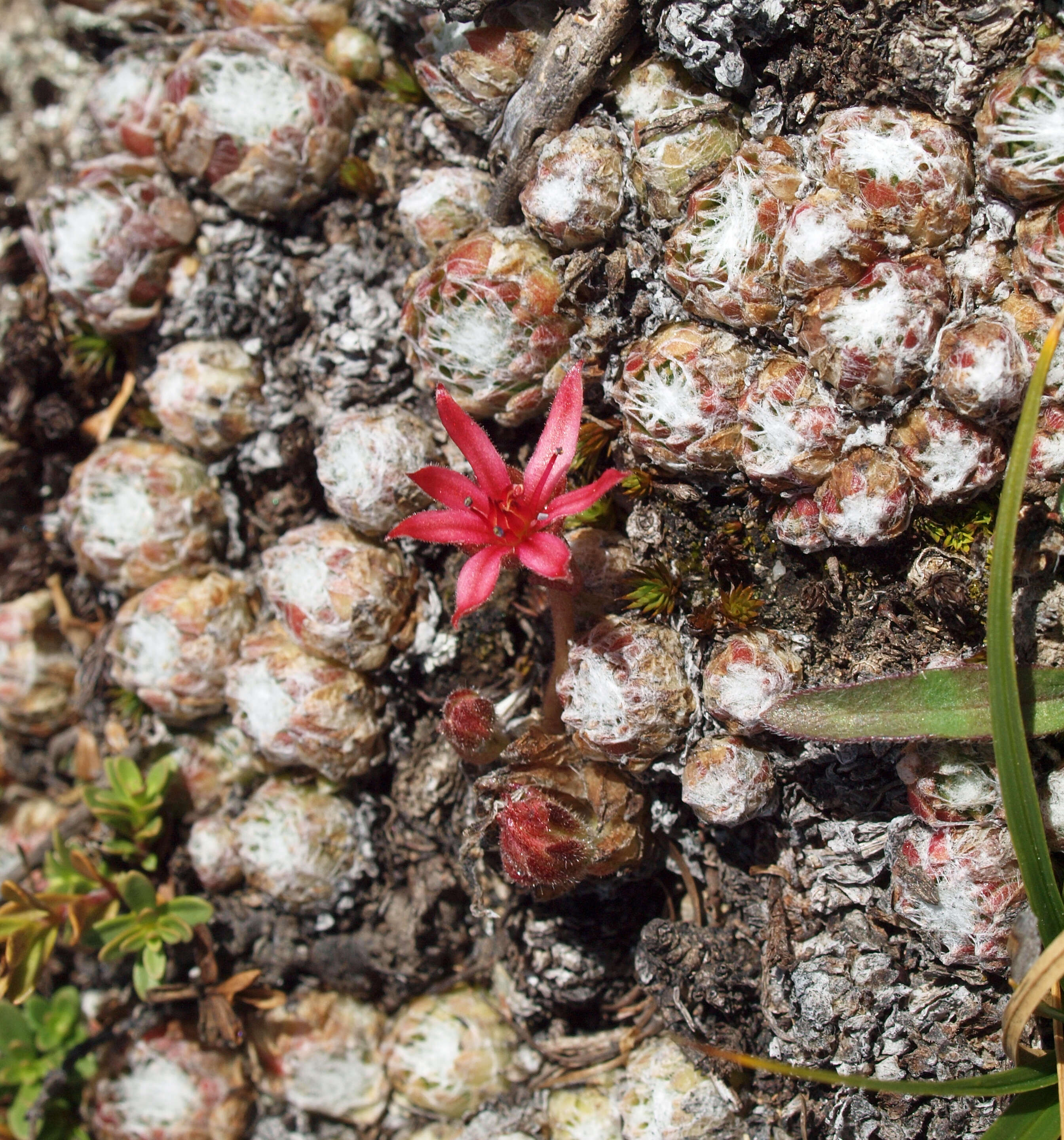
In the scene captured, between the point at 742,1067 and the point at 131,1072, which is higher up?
the point at 742,1067

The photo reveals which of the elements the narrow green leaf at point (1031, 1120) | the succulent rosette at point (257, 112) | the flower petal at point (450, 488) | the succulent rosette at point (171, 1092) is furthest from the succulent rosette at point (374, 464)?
the narrow green leaf at point (1031, 1120)

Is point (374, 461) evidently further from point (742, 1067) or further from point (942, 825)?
point (742, 1067)

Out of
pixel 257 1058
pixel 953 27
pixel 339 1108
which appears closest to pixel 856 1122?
pixel 339 1108

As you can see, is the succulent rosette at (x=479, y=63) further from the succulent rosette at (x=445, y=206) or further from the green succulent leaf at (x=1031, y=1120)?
the green succulent leaf at (x=1031, y=1120)

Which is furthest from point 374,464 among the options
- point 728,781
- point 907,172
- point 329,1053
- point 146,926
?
point 329,1053

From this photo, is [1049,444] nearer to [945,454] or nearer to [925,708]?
[945,454]

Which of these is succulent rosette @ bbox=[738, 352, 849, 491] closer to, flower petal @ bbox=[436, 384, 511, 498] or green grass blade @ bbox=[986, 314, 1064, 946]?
green grass blade @ bbox=[986, 314, 1064, 946]
